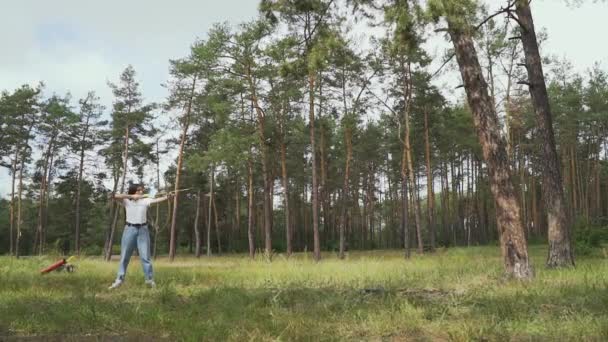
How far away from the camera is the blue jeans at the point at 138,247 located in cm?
846

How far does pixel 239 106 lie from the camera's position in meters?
30.0

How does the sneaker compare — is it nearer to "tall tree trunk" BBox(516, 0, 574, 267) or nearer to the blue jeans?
the blue jeans

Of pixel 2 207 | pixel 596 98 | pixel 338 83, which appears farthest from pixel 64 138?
pixel 596 98

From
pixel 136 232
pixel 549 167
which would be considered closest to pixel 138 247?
pixel 136 232

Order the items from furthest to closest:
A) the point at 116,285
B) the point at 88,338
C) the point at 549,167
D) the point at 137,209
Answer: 1. the point at 549,167
2. the point at 137,209
3. the point at 116,285
4. the point at 88,338

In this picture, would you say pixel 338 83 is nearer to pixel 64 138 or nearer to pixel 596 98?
pixel 596 98

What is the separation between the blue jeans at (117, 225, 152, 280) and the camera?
8.46m

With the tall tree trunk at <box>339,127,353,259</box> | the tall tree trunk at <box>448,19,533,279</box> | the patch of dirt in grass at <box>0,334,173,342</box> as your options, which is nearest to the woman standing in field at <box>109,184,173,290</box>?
the patch of dirt in grass at <box>0,334,173,342</box>

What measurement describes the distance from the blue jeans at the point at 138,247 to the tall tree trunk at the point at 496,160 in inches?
231

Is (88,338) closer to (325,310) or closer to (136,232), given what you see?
(325,310)

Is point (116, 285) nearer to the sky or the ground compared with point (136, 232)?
nearer to the ground

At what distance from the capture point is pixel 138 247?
8.67 metres

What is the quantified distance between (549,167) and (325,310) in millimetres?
7703

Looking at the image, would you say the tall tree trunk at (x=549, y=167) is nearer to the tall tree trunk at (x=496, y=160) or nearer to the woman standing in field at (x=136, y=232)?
the tall tree trunk at (x=496, y=160)
